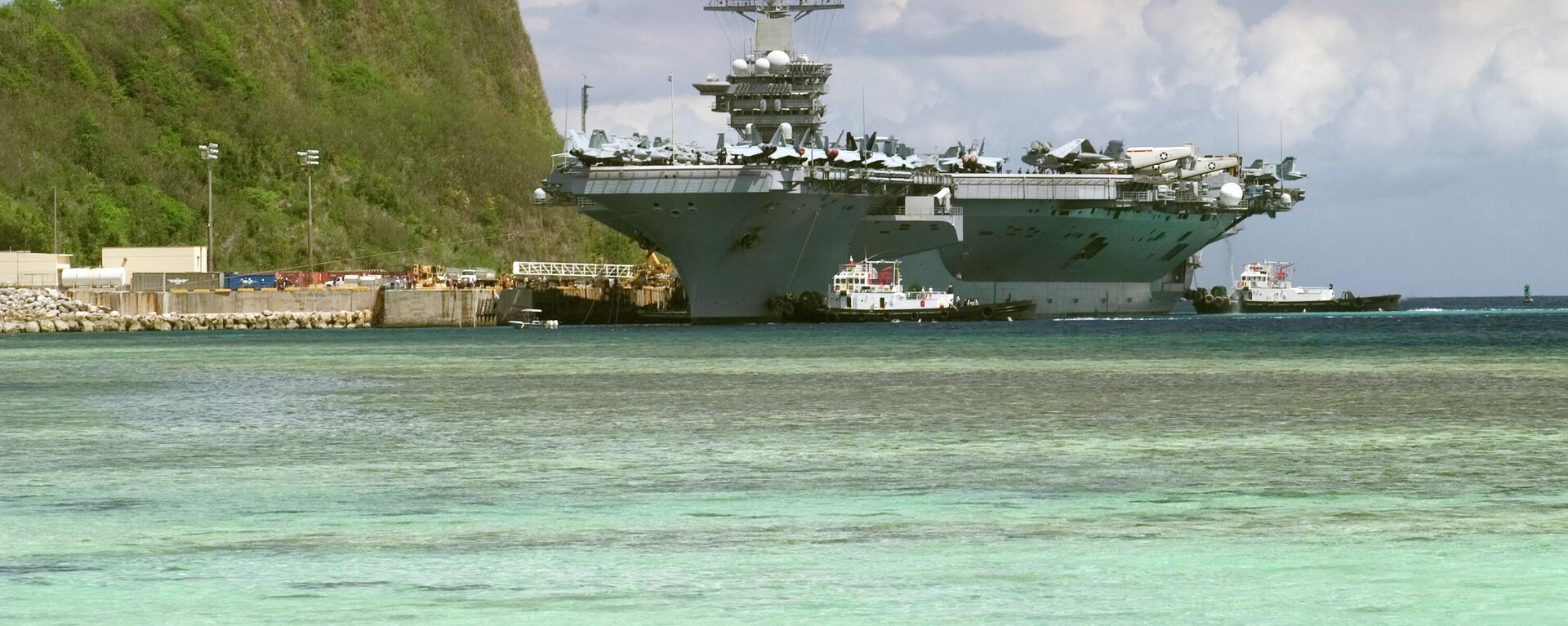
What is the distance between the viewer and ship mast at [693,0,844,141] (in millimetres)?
90500

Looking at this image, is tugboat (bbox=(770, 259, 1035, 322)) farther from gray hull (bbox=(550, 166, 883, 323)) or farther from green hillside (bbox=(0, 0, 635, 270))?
green hillside (bbox=(0, 0, 635, 270))

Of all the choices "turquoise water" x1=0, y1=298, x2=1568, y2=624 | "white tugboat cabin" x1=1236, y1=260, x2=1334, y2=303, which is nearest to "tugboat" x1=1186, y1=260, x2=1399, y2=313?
"white tugboat cabin" x1=1236, y1=260, x2=1334, y2=303

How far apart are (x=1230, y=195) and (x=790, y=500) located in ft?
248

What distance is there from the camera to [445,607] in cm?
1202

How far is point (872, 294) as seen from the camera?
77.4 m

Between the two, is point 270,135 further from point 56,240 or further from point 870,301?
point 870,301

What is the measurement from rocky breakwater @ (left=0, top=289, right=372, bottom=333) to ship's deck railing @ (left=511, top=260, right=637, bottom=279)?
9460 mm

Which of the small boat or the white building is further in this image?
the white building

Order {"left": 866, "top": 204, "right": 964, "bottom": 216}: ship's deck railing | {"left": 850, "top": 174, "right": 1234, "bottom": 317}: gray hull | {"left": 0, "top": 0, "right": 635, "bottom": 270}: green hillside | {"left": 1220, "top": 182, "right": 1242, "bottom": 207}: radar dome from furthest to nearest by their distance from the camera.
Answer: {"left": 0, "top": 0, "right": 635, "bottom": 270}: green hillside, {"left": 1220, "top": 182, "right": 1242, "bottom": 207}: radar dome, {"left": 850, "top": 174, "right": 1234, "bottom": 317}: gray hull, {"left": 866, "top": 204, "right": 964, "bottom": 216}: ship's deck railing

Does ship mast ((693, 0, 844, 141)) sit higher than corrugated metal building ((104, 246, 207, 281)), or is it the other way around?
ship mast ((693, 0, 844, 141))

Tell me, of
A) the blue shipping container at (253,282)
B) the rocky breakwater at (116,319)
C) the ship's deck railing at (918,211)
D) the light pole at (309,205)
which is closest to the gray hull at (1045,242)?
the ship's deck railing at (918,211)

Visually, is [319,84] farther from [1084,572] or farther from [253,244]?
[1084,572]

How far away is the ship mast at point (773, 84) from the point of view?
90500 millimetres

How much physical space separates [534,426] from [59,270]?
222 ft
